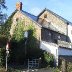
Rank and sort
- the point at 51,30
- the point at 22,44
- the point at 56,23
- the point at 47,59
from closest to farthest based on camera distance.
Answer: the point at 47,59, the point at 22,44, the point at 51,30, the point at 56,23

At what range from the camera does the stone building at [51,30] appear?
43906 millimetres

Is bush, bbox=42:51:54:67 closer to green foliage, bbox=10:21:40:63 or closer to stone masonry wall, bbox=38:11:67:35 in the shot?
green foliage, bbox=10:21:40:63

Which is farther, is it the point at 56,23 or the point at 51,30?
the point at 56,23

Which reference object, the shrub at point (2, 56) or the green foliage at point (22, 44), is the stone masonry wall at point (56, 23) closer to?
the green foliage at point (22, 44)

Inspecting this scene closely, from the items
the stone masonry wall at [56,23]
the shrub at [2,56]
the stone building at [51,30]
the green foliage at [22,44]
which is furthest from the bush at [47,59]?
the stone masonry wall at [56,23]

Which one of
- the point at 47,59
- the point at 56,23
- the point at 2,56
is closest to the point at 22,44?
the point at 47,59

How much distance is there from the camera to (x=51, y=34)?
5056 centimetres

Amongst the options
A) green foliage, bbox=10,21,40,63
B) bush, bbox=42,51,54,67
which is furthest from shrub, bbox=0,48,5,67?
bush, bbox=42,51,54,67

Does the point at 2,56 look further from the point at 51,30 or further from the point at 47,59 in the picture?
the point at 51,30

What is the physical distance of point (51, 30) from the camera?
50.7 metres

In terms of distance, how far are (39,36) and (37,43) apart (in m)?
1.35

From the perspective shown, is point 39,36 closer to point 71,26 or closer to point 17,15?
point 17,15

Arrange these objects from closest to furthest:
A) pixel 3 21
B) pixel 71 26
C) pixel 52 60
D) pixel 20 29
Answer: pixel 3 21
pixel 52 60
pixel 20 29
pixel 71 26

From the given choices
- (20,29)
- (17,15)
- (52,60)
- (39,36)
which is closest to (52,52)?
(52,60)
